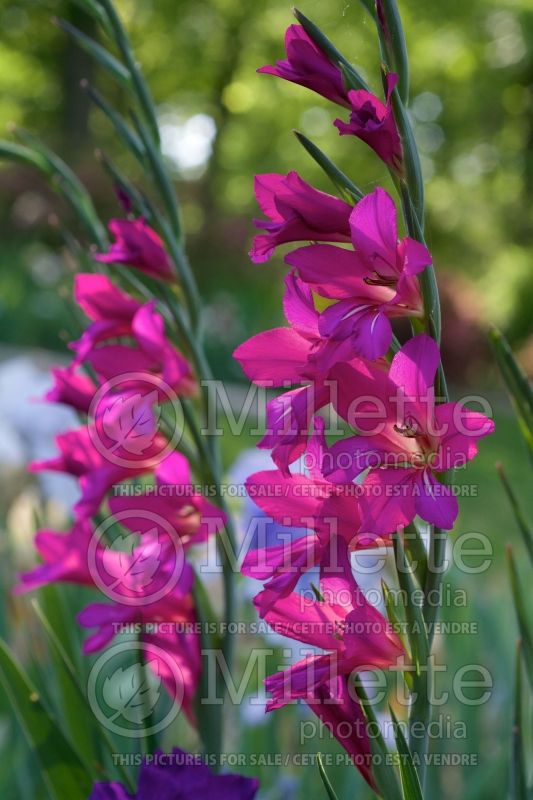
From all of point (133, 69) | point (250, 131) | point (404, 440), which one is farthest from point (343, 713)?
point (250, 131)

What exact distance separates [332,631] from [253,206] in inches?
385

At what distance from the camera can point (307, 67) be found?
0.53 m

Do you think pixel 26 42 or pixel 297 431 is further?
pixel 26 42

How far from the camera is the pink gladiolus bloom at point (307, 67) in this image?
1.75 feet

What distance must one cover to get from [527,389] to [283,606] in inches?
12.3

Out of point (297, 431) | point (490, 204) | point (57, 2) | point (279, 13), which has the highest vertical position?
point (57, 2)

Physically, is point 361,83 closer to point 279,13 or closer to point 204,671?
point 204,671

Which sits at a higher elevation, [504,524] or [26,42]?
[26,42]

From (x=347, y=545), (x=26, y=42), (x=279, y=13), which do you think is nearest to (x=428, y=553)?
(x=347, y=545)

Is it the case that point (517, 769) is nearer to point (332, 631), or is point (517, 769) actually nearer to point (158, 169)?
point (332, 631)

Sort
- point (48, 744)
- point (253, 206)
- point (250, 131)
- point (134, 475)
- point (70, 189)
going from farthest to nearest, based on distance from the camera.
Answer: point (250, 131) < point (253, 206) < point (70, 189) < point (134, 475) < point (48, 744)

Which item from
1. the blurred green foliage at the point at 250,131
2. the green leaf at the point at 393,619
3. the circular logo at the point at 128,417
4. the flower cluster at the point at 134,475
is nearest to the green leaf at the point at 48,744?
the flower cluster at the point at 134,475

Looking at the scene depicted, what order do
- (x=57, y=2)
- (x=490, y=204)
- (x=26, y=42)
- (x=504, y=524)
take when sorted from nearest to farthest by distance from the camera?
(x=504, y=524)
(x=57, y=2)
(x=490, y=204)
(x=26, y=42)

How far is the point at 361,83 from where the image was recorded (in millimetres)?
553
